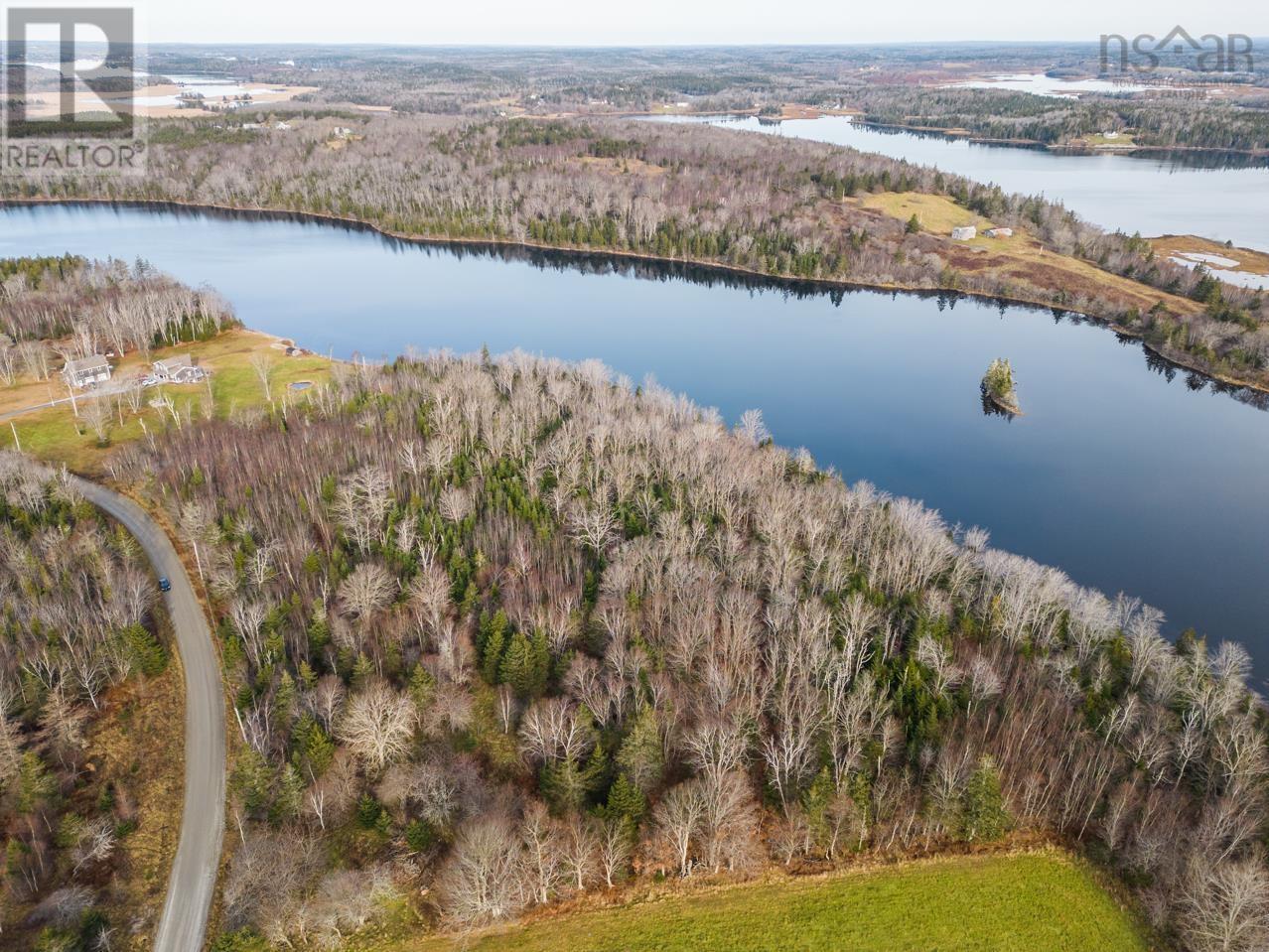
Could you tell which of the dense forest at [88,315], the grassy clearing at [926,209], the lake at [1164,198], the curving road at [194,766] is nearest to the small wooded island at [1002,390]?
the grassy clearing at [926,209]

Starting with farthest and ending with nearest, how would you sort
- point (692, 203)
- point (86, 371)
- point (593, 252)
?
point (692, 203) → point (593, 252) → point (86, 371)

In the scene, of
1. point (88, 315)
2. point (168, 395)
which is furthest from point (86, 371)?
point (88, 315)

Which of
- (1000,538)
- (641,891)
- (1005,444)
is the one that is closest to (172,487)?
(641,891)

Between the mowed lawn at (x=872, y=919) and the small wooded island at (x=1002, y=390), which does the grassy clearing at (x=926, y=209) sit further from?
the mowed lawn at (x=872, y=919)

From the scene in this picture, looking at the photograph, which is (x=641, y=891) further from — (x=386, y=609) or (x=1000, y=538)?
(x=1000, y=538)

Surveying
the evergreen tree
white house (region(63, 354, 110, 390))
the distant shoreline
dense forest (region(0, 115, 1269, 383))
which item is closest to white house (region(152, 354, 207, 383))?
white house (region(63, 354, 110, 390))

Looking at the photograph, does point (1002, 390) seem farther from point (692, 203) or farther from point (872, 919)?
point (692, 203)
